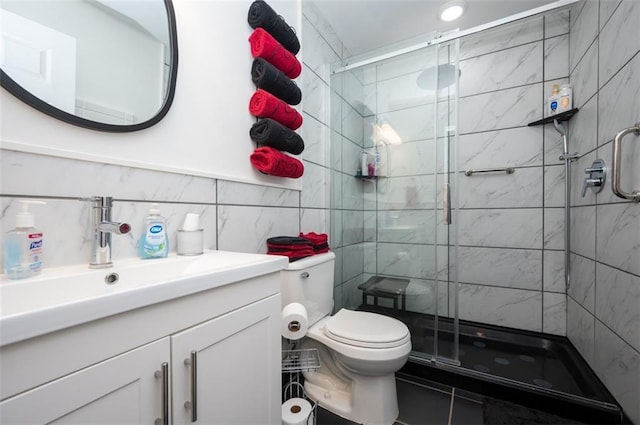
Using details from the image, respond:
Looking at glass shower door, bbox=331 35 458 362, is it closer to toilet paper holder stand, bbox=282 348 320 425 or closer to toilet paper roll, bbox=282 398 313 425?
toilet paper holder stand, bbox=282 348 320 425

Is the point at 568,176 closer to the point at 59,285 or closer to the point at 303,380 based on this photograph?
the point at 303,380

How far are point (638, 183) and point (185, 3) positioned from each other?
1903mm

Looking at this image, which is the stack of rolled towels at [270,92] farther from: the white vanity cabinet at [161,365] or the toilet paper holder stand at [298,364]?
the toilet paper holder stand at [298,364]

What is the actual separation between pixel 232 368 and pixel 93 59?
97cm

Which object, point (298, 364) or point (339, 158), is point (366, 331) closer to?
point (298, 364)

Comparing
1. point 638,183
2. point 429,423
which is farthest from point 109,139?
point 638,183

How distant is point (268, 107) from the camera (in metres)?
1.26

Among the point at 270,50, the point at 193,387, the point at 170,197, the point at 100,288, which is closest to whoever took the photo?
the point at 193,387

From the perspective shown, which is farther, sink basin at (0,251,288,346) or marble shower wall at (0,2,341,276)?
marble shower wall at (0,2,341,276)

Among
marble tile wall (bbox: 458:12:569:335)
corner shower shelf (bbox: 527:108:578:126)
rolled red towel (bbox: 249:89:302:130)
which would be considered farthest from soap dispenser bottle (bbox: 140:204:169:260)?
corner shower shelf (bbox: 527:108:578:126)

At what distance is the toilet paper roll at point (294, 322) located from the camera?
1122 millimetres

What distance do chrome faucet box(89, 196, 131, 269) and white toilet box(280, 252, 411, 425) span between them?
0.67 m

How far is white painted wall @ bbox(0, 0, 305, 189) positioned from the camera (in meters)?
0.68

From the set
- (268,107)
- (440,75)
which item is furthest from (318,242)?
(440,75)
